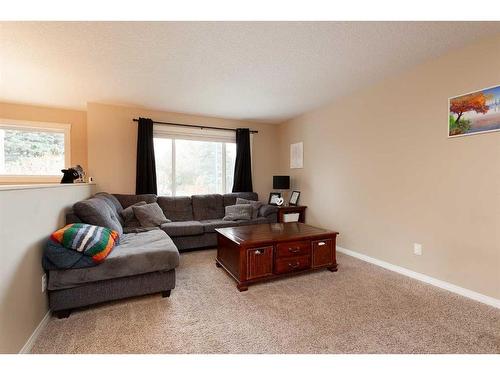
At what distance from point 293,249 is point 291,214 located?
1.73 meters

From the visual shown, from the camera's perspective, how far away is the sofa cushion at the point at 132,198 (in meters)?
3.72

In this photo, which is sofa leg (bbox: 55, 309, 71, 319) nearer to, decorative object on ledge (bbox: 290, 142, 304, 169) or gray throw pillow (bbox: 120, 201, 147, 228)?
gray throw pillow (bbox: 120, 201, 147, 228)

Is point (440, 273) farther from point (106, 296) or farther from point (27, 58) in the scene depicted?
point (27, 58)

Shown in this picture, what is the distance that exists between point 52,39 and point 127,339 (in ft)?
8.34

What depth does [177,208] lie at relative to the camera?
401 cm

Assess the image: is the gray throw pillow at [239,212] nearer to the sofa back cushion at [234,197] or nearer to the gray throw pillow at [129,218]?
the sofa back cushion at [234,197]

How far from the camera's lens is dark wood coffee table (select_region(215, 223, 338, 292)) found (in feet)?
7.63

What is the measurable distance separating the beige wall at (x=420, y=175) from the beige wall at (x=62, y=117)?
14.7 feet

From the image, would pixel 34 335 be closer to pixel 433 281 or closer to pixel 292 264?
pixel 292 264

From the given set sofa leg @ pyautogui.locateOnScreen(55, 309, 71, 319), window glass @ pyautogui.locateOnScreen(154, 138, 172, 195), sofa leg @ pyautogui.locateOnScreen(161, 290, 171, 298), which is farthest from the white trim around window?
sofa leg @ pyautogui.locateOnScreen(55, 309, 71, 319)

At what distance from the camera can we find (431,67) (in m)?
2.42

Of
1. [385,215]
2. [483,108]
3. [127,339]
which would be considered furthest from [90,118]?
[483,108]

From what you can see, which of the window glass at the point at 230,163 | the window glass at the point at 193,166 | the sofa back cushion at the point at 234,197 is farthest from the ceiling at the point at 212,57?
the sofa back cushion at the point at 234,197

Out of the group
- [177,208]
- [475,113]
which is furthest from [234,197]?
[475,113]
